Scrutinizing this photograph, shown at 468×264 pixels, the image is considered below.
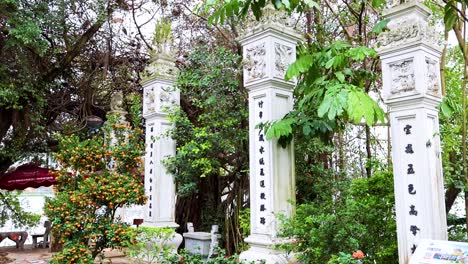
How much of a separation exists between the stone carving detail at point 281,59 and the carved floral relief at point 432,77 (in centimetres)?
143

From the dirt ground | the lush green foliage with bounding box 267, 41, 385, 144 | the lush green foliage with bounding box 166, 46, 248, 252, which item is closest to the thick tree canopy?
the dirt ground

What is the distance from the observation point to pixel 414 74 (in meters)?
3.11

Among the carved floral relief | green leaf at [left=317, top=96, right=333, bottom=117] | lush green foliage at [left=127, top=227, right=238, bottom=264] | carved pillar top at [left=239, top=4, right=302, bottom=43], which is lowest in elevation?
lush green foliage at [left=127, top=227, right=238, bottom=264]

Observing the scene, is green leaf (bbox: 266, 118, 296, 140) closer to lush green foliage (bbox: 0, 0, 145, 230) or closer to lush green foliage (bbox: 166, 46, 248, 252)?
lush green foliage (bbox: 166, 46, 248, 252)

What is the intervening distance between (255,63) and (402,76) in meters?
1.56

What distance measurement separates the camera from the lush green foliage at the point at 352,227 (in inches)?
124

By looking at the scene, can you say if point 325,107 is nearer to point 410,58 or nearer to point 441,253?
point 410,58

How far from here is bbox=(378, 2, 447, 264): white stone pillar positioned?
3.00 meters

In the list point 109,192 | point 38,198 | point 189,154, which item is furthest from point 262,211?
point 38,198

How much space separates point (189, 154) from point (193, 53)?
4.63ft

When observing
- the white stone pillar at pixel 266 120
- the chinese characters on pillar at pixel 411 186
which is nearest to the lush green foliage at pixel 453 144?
the chinese characters on pillar at pixel 411 186

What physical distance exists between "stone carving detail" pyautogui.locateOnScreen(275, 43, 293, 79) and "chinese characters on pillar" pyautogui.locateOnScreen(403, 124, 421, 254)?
1.44 m

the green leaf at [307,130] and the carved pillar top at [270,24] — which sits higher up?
the carved pillar top at [270,24]

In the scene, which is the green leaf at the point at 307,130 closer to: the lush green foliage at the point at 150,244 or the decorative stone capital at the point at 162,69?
the lush green foliage at the point at 150,244
